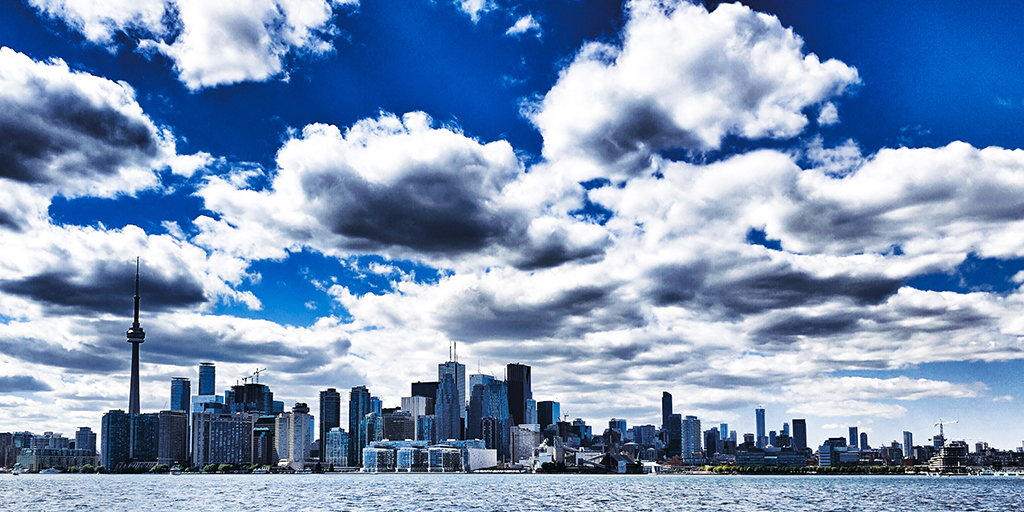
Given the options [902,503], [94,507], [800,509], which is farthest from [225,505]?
[902,503]

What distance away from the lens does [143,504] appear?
148375mm

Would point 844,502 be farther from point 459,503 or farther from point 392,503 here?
point 392,503

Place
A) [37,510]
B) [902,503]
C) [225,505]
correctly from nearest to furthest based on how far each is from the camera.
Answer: [37,510], [225,505], [902,503]

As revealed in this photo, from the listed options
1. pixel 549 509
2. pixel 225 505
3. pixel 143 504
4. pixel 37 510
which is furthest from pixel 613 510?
pixel 37 510

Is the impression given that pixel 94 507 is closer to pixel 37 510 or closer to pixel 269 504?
pixel 37 510

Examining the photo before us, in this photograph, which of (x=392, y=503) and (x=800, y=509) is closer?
(x=800, y=509)

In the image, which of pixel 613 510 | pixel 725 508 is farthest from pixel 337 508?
pixel 725 508

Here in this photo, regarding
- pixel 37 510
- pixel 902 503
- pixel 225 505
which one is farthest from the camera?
pixel 902 503

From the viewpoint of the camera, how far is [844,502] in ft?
520

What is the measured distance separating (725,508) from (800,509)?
11045mm

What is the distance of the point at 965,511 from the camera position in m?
135

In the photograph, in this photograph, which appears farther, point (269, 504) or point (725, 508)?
point (269, 504)

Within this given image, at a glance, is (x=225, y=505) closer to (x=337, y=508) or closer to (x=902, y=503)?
(x=337, y=508)

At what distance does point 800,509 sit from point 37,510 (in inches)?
4504
